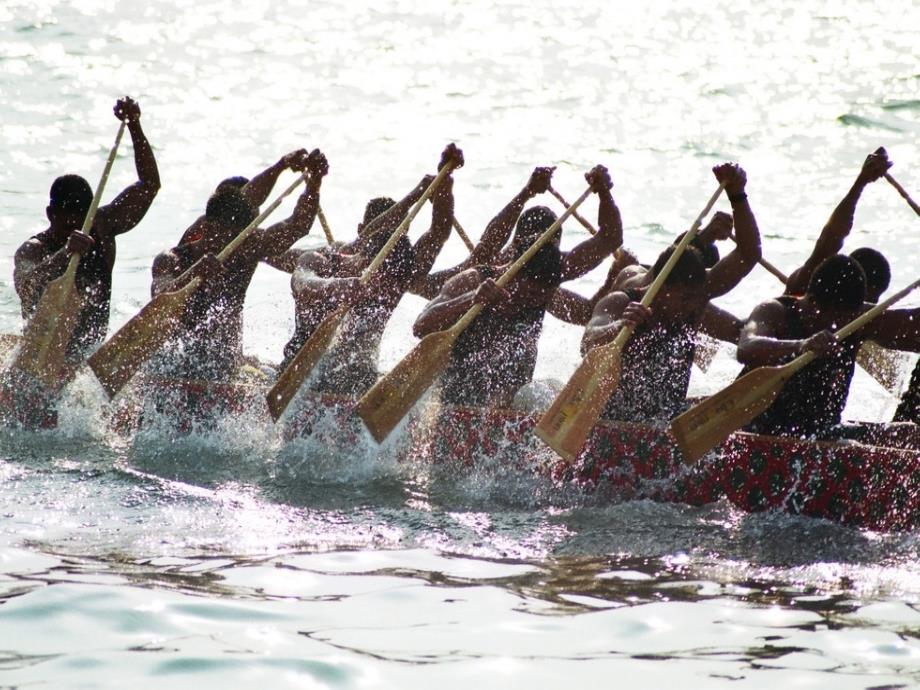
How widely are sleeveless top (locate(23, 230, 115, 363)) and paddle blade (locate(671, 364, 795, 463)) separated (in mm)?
3872

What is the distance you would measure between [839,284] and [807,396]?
1.84ft

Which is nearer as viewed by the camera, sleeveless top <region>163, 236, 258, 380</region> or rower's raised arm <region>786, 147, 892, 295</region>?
rower's raised arm <region>786, 147, 892, 295</region>

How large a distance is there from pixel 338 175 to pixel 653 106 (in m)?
4.50

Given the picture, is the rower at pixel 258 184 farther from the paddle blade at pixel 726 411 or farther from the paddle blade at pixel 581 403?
the paddle blade at pixel 726 411

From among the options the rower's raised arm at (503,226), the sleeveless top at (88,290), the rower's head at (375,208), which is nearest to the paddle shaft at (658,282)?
the rower's raised arm at (503,226)

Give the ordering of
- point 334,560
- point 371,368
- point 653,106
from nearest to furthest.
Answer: point 334,560 < point 371,368 < point 653,106

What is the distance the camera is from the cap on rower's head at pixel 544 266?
23.9 ft

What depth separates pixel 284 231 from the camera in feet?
27.7

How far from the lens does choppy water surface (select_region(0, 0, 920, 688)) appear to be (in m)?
4.13

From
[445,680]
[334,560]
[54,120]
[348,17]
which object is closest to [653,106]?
[348,17]

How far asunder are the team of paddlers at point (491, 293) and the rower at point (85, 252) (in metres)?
0.01

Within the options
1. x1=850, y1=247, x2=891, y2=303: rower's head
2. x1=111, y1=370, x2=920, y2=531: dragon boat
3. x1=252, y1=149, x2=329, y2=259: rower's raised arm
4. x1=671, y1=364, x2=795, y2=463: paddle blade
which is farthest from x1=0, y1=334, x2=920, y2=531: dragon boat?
x1=252, y1=149, x2=329, y2=259: rower's raised arm

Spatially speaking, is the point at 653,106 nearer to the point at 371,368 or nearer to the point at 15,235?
the point at 15,235

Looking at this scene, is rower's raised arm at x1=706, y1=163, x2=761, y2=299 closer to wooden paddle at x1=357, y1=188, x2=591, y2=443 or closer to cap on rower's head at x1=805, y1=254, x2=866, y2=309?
cap on rower's head at x1=805, y1=254, x2=866, y2=309
